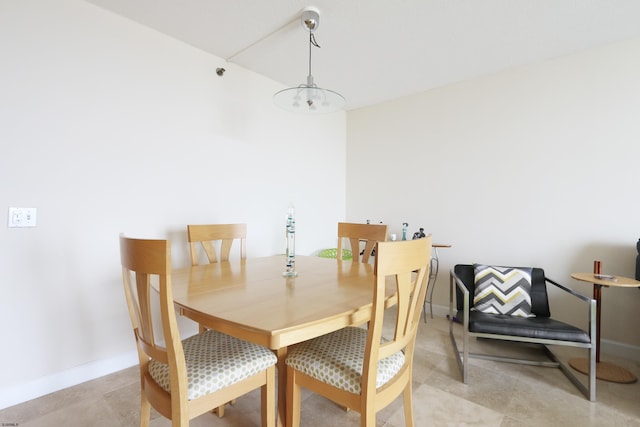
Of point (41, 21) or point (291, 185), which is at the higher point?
point (41, 21)

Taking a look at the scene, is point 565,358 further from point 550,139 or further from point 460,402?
point 550,139

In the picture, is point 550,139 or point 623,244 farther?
point 550,139

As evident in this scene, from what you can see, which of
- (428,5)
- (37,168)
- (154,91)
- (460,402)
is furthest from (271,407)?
(428,5)

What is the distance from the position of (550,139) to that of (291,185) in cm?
251

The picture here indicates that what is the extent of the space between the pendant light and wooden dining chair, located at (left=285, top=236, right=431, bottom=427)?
118 cm

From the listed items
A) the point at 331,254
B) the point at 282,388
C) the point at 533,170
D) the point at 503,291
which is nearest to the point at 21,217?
the point at 282,388

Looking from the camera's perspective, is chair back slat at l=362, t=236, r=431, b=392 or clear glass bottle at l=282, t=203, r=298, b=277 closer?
chair back slat at l=362, t=236, r=431, b=392

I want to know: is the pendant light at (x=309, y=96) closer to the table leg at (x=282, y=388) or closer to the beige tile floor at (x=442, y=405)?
the table leg at (x=282, y=388)

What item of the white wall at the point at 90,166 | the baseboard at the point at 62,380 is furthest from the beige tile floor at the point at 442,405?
the white wall at the point at 90,166

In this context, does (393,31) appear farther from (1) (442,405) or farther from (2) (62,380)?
(2) (62,380)

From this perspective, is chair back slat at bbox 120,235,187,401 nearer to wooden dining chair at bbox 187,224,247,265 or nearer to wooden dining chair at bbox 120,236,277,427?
wooden dining chair at bbox 120,236,277,427

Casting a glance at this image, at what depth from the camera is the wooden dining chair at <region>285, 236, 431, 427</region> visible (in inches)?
42.7

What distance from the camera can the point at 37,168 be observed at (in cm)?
181

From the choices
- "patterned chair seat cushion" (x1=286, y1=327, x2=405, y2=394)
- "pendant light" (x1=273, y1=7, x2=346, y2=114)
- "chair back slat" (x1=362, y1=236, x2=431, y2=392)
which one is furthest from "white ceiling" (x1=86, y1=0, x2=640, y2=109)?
"patterned chair seat cushion" (x1=286, y1=327, x2=405, y2=394)
